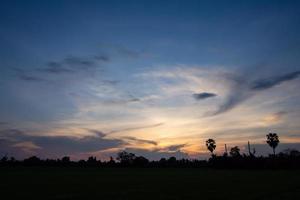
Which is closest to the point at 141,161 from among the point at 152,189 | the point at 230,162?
the point at 230,162

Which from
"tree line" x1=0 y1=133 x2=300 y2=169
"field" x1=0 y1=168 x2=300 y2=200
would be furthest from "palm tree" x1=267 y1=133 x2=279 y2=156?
"field" x1=0 y1=168 x2=300 y2=200

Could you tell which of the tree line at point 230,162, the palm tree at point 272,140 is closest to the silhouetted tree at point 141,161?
the tree line at point 230,162

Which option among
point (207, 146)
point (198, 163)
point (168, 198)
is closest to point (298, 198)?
point (168, 198)

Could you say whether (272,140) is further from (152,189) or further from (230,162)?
(152,189)

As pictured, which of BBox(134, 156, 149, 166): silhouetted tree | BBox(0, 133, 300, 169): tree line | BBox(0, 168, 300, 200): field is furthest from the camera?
BBox(134, 156, 149, 166): silhouetted tree

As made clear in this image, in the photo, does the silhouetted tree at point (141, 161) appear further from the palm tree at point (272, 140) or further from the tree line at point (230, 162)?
the palm tree at point (272, 140)

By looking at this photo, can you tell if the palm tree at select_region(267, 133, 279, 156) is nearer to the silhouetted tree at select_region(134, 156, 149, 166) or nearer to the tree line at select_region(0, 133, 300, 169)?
the tree line at select_region(0, 133, 300, 169)

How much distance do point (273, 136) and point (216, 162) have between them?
54.3 metres

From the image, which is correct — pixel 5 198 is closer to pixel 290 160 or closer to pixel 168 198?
pixel 168 198

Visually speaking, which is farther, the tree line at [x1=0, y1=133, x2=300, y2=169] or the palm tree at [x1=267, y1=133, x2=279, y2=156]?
the palm tree at [x1=267, y1=133, x2=279, y2=156]

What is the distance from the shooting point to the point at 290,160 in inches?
4560

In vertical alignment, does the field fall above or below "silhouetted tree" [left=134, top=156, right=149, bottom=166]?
below

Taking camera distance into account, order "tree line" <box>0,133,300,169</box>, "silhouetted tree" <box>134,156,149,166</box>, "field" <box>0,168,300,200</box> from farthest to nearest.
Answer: "silhouetted tree" <box>134,156,149,166</box> → "tree line" <box>0,133,300,169</box> → "field" <box>0,168,300,200</box>

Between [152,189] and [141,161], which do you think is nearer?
[152,189]
